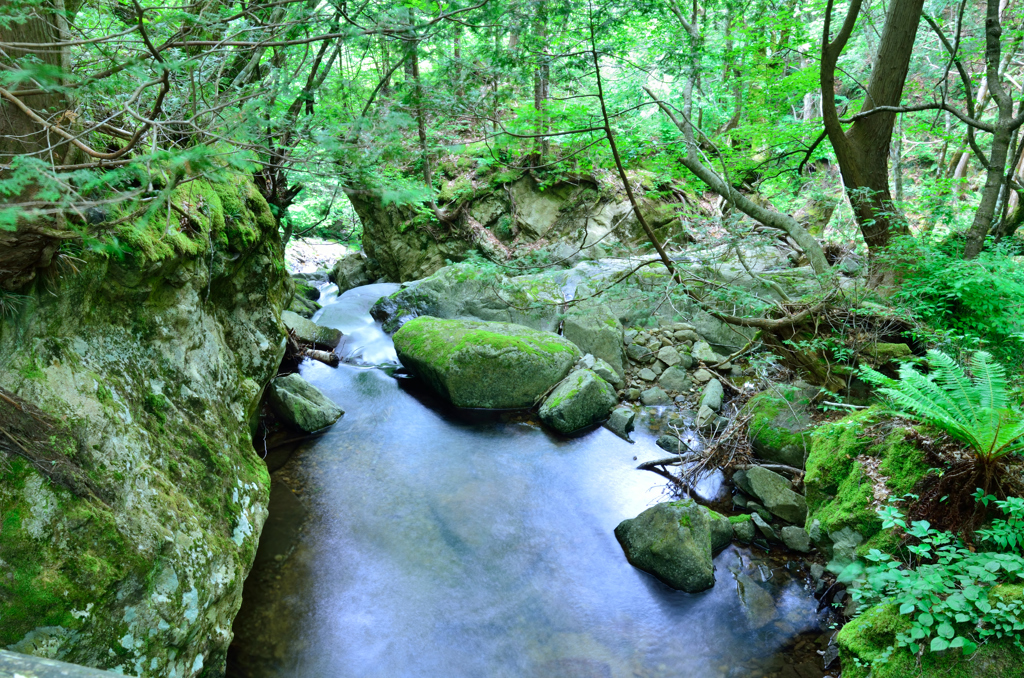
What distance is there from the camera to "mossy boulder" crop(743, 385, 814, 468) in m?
5.79

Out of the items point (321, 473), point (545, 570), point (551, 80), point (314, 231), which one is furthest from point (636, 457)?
point (314, 231)

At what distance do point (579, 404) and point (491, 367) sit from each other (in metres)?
1.46

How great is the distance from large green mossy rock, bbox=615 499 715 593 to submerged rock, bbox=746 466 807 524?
3.05 ft

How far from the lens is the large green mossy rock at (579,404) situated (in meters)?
7.43

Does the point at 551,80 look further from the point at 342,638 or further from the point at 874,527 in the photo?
the point at 342,638

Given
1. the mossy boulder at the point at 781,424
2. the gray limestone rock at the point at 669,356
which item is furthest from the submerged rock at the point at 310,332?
the mossy boulder at the point at 781,424

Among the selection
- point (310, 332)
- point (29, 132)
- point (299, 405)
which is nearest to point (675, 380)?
point (299, 405)

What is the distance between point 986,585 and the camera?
2.83 m

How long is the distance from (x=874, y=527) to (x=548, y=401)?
4511 millimetres

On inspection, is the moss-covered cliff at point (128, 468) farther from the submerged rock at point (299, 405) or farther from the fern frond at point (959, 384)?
the fern frond at point (959, 384)

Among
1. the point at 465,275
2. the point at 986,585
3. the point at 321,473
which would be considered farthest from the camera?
the point at 465,275

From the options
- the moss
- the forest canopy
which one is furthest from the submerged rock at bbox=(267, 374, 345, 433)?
the moss

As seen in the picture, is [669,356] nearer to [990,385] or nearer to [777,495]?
[777,495]

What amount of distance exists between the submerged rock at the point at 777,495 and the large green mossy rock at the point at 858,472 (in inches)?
A: 25.5
